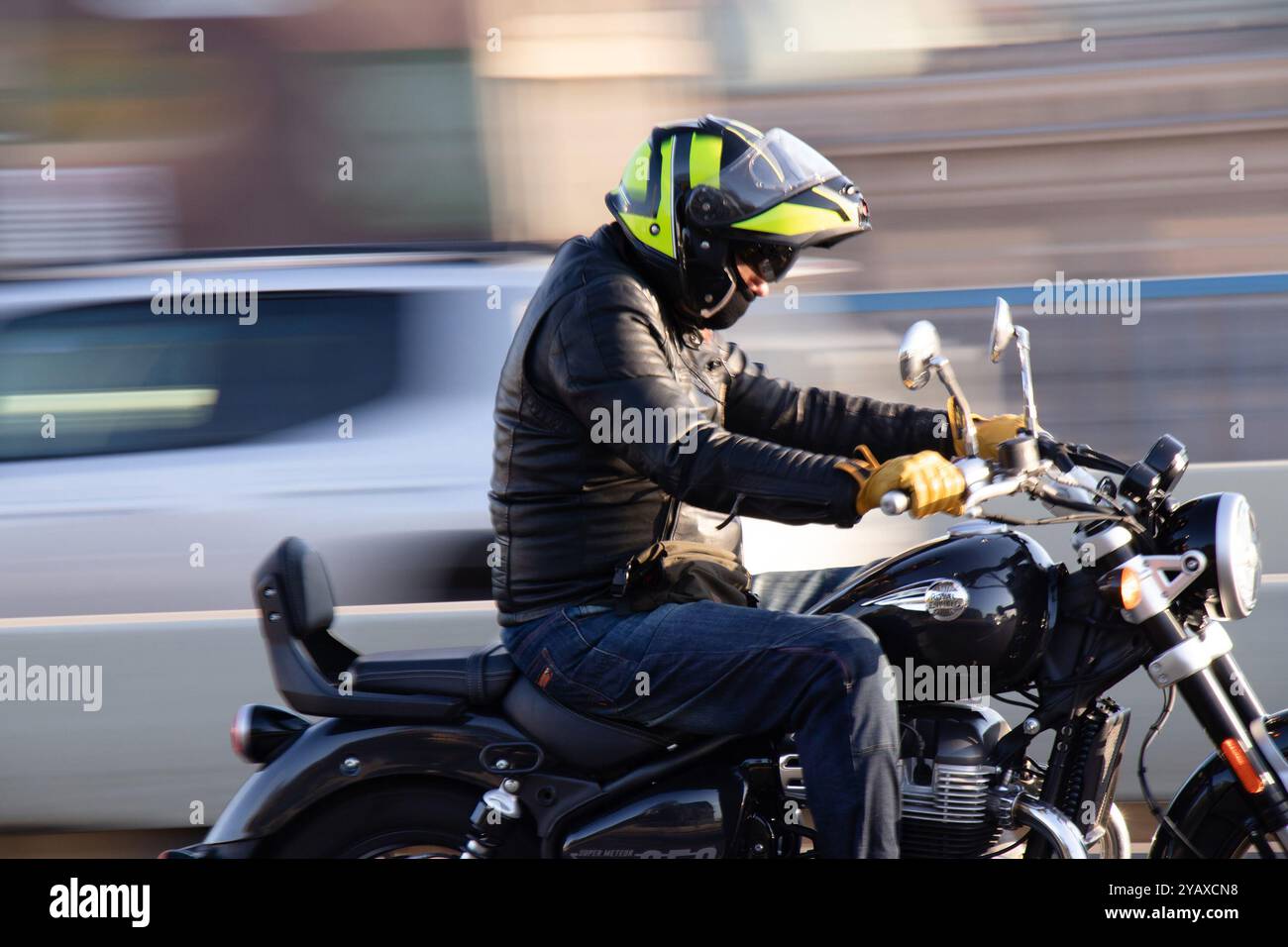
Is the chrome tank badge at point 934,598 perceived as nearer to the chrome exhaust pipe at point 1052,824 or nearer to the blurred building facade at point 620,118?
the chrome exhaust pipe at point 1052,824

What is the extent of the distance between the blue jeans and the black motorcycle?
8 centimetres

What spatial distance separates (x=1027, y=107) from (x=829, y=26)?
0.66 m

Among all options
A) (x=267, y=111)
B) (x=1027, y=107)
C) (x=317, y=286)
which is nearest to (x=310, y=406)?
(x=317, y=286)

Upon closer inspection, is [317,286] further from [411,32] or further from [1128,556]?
[1128,556]

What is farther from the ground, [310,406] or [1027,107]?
[1027,107]

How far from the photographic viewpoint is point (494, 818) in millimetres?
2869

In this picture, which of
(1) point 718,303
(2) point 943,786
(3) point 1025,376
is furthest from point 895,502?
(1) point 718,303

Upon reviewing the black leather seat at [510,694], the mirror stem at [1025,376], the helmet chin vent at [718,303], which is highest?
the helmet chin vent at [718,303]

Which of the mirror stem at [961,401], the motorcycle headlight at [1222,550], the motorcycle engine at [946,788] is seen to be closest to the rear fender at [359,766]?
the motorcycle engine at [946,788]

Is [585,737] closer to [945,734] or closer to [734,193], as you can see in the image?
[945,734]

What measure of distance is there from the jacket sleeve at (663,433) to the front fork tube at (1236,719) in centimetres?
63

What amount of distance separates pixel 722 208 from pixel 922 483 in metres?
0.70

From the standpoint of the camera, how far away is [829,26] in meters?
4.72

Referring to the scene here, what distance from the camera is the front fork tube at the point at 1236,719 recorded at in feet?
8.80
